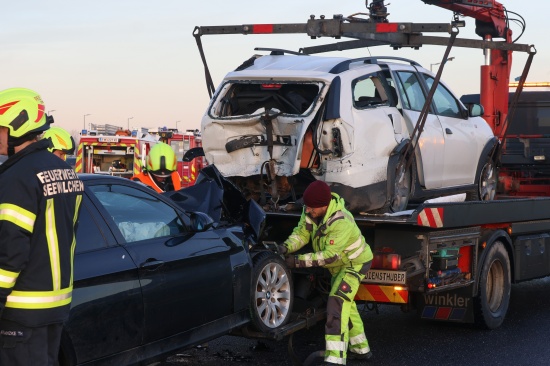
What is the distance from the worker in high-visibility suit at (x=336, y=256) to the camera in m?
7.42

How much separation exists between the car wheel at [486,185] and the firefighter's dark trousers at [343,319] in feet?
10.8

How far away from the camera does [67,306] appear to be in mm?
4293

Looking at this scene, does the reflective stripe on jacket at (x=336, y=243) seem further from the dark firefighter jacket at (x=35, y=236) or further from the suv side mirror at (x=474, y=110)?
the dark firefighter jacket at (x=35, y=236)

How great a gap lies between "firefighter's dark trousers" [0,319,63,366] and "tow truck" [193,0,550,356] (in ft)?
10.1

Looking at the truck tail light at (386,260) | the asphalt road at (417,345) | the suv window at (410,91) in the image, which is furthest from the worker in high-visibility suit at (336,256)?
the suv window at (410,91)

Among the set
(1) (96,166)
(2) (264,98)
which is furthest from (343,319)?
(1) (96,166)

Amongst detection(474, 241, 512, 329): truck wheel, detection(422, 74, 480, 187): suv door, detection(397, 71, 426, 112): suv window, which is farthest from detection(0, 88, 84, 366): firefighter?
detection(422, 74, 480, 187): suv door

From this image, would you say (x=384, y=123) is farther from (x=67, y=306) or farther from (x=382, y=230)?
(x=67, y=306)

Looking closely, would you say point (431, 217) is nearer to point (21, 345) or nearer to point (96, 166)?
point (21, 345)

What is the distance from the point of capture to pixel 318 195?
7.48 m

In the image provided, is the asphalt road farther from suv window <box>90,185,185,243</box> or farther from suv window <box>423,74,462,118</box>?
suv window <box>423,74,462,118</box>

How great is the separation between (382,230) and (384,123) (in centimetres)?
102

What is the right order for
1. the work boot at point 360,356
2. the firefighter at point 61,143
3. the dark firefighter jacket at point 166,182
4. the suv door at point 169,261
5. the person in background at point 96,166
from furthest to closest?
the person in background at point 96,166, the dark firefighter jacket at point 166,182, the firefighter at point 61,143, the work boot at point 360,356, the suv door at point 169,261

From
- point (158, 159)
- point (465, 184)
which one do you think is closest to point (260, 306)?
point (158, 159)
